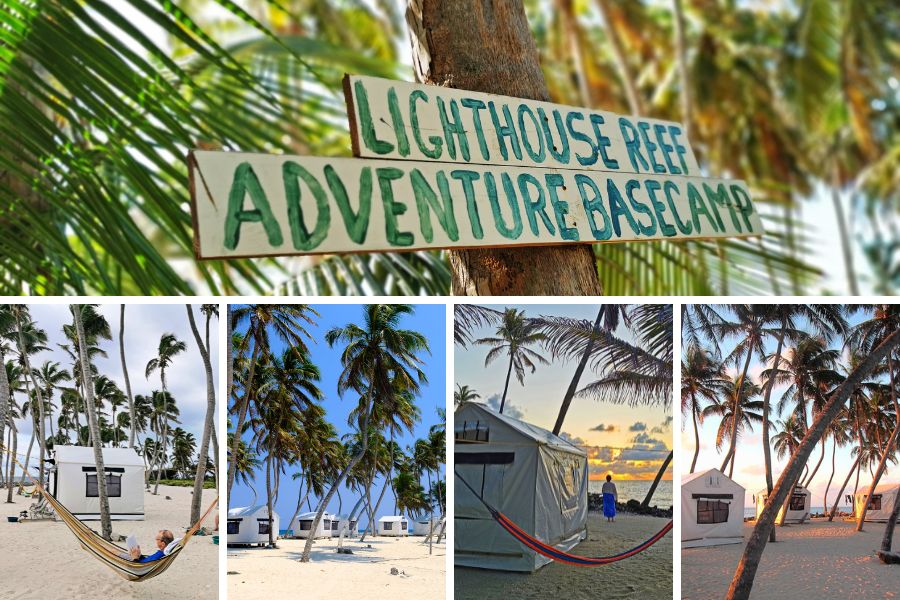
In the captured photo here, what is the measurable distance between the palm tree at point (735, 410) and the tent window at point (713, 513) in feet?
0.48

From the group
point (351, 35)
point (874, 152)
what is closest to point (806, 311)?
point (351, 35)

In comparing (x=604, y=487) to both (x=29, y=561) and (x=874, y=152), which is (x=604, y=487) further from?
(x=874, y=152)

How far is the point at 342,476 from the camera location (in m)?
2.46

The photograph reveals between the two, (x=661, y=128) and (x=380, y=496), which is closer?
(x=661, y=128)

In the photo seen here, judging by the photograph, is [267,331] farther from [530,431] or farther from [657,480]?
[657,480]

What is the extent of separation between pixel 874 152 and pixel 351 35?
31.6 feet

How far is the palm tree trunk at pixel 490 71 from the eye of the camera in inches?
80.5

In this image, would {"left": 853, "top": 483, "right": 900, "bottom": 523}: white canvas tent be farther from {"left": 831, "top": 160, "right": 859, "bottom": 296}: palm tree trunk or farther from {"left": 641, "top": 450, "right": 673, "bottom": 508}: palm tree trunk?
{"left": 831, "top": 160, "right": 859, "bottom": 296}: palm tree trunk

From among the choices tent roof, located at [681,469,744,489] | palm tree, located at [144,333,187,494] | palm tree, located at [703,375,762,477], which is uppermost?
palm tree, located at [144,333,187,494]

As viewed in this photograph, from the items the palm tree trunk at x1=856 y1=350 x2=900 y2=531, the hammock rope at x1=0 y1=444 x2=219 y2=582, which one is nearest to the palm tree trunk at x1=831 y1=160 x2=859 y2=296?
the palm tree trunk at x1=856 y1=350 x2=900 y2=531

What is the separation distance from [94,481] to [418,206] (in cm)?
130

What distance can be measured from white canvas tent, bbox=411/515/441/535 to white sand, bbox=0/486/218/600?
0.54 meters

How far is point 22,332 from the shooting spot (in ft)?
8.07

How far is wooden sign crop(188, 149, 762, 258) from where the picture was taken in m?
1.57
